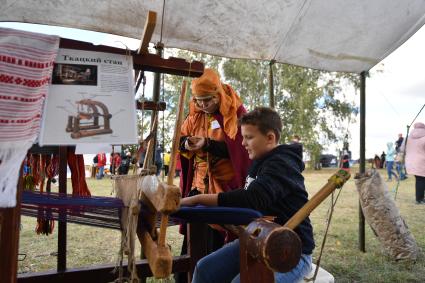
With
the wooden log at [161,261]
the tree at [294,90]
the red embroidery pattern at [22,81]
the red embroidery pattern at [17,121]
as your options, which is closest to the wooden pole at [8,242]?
the red embroidery pattern at [17,121]

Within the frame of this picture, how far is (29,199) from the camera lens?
1.39 meters

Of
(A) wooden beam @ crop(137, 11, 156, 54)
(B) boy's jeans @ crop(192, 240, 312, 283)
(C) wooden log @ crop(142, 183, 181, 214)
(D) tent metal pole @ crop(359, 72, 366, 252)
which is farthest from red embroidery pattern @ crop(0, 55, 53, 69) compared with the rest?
(D) tent metal pole @ crop(359, 72, 366, 252)

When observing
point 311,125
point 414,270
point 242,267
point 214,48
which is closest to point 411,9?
point 214,48

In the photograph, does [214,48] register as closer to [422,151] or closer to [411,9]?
[411,9]

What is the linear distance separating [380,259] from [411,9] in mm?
2254

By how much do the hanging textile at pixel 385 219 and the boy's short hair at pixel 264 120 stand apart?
229 centimetres

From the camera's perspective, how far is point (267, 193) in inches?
57.6

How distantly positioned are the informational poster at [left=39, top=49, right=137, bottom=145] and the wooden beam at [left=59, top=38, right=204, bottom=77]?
2 cm

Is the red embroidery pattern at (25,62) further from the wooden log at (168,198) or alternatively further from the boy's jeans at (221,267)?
the boy's jeans at (221,267)

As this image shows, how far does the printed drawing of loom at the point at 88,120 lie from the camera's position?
1.06 m

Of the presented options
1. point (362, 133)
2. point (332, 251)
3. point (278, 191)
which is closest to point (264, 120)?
point (278, 191)

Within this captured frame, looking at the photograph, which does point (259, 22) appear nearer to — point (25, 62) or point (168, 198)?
point (25, 62)

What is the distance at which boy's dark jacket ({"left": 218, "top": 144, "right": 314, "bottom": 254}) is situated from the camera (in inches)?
57.5

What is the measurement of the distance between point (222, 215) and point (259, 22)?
2069mm
